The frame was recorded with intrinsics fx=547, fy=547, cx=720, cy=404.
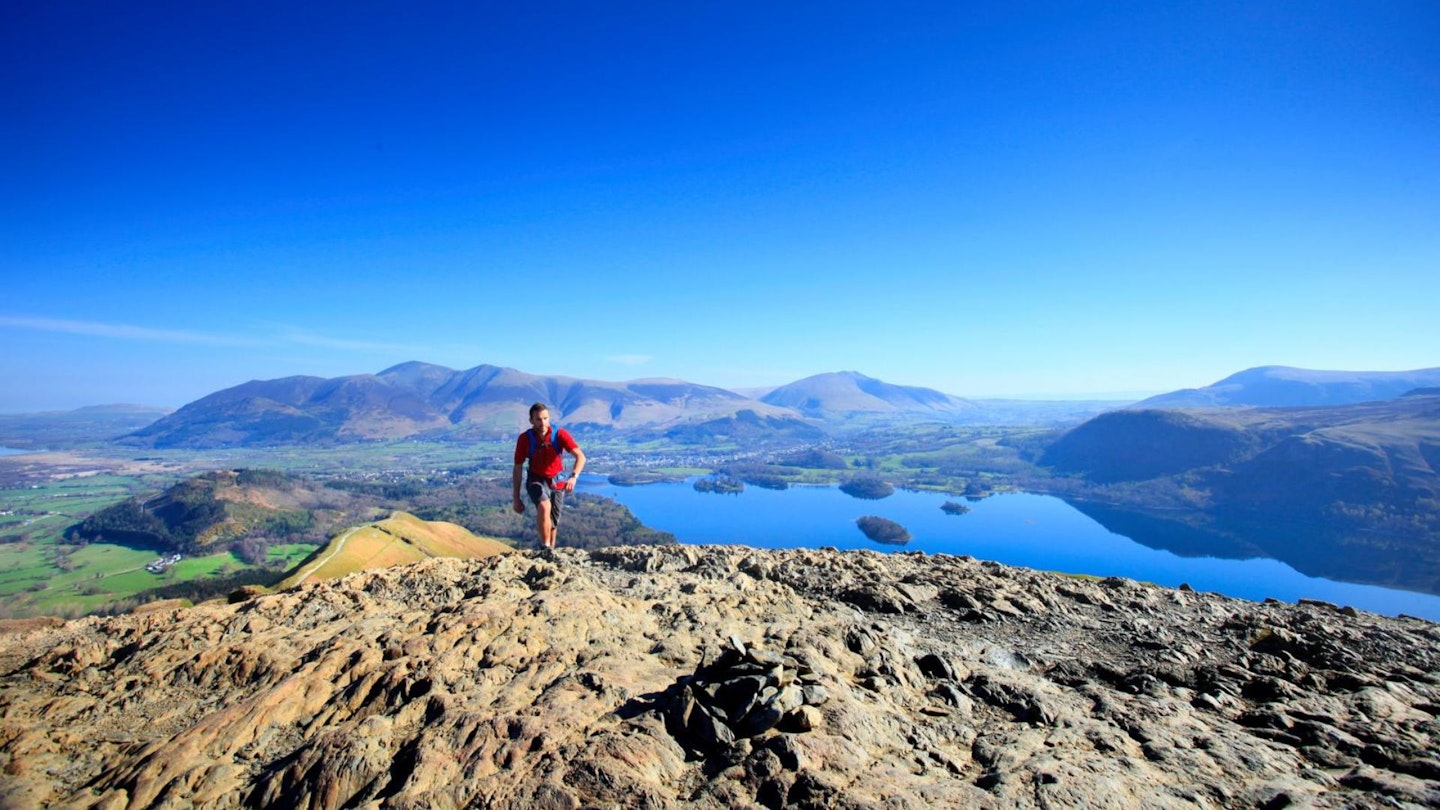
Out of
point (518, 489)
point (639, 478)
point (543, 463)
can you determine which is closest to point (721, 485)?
point (639, 478)

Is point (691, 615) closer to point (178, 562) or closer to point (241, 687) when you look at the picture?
point (241, 687)

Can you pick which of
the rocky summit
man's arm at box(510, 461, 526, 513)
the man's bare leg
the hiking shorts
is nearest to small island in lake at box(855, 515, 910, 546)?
the rocky summit

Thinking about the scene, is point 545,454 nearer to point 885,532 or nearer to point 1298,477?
point 885,532

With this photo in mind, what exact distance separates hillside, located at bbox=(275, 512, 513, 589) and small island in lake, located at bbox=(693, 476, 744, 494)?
90.4 meters

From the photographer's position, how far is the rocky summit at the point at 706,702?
4766 millimetres

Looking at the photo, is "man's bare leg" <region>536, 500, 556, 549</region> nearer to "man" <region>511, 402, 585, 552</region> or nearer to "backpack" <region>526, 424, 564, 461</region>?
"man" <region>511, 402, 585, 552</region>

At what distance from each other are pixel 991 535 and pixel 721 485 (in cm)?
7725

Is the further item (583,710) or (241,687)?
(241,687)

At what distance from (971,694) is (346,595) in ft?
33.7

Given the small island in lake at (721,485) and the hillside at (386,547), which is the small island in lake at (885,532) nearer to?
the small island in lake at (721,485)

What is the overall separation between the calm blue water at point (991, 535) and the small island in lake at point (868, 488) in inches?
114

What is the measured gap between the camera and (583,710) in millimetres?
5699

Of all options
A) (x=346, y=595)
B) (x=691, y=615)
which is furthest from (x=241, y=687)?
(x=691, y=615)

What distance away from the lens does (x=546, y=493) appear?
12.1m
